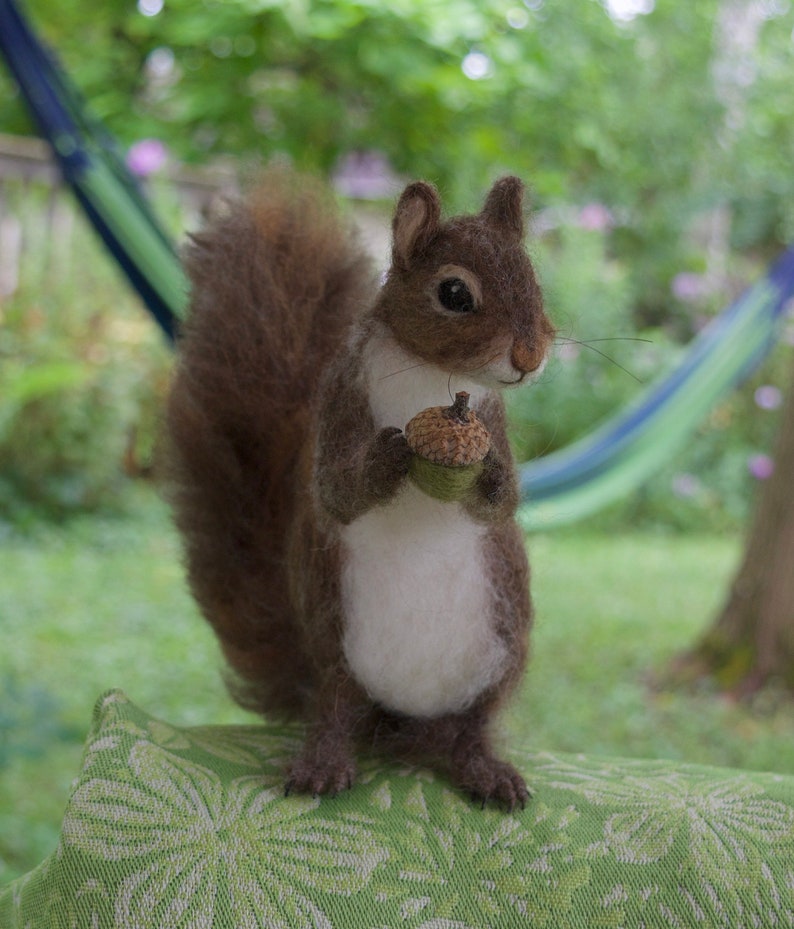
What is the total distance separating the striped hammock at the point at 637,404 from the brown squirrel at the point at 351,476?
221mm

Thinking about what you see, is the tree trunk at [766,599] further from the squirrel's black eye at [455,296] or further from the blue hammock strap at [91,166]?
the squirrel's black eye at [455,296]

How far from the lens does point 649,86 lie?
13.8ft

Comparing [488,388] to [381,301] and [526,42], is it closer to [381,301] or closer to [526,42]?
[381,301]

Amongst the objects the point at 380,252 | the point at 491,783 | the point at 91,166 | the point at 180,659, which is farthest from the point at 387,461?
the point at 180,659

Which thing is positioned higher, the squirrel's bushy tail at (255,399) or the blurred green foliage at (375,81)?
the blurred green foliage at (375,81)

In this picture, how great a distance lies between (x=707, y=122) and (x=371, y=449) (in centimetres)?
449

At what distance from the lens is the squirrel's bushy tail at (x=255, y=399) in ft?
2.50

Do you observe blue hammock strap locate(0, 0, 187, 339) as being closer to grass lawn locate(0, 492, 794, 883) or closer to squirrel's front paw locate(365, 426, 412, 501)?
grass lawn locate(0, 492, 794, 883)

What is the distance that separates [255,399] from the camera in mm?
769

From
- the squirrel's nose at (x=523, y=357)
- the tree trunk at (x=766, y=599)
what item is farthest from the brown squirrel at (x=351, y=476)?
the tree trunk at (x=766, y=599)

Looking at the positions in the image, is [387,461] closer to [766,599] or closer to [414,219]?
[414,219]

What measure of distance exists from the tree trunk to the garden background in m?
0.06

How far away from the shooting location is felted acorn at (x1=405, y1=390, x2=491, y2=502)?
58 centimetres

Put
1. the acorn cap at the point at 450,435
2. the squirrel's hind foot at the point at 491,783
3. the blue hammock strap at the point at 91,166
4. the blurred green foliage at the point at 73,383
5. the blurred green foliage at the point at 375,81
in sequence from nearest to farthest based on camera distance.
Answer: the acorn cap at the point at 450,435, the squirrel's hind foot at the point at 491,783, the blue hammock strap at the point at 91,166, the blurred green foliage at the point at 375,81, the blurred green foliage at the point at 73,383
